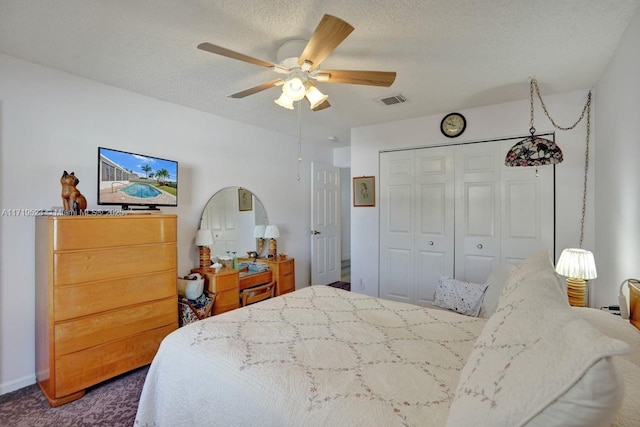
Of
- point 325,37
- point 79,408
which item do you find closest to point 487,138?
point 325,37

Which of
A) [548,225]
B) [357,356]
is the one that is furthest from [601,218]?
[357,356]

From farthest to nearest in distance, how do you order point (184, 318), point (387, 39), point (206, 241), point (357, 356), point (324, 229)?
1. point (324, 229)
2. point (206, 241)
3. point (184, 318)
4. point (387, 39)
5. point (357, 356)

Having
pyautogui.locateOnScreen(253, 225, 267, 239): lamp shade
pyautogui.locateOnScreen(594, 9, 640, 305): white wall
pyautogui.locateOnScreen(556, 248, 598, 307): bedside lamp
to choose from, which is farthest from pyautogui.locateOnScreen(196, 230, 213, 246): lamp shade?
pyautogui.locateOnScreen(594, 9, 640, 305): white wall

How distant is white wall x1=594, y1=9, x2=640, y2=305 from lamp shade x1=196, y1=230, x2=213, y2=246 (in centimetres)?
343

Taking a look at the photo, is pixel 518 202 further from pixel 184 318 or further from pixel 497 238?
pixel 184 318

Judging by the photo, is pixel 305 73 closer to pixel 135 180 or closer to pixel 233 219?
pixel 135 180

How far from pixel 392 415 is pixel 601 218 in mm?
2804

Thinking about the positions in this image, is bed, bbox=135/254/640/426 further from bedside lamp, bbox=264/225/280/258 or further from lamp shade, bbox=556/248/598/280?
bedside lamp, bbox=264/225/280/258

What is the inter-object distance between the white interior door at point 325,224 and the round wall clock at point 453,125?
2.07 meters

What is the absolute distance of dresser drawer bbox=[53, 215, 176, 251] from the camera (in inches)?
79.3

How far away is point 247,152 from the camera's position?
395cm

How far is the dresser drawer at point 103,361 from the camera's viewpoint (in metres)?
2.01

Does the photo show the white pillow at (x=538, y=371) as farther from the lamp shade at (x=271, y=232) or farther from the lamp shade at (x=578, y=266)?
the lamp shade at (x=271, y=232)

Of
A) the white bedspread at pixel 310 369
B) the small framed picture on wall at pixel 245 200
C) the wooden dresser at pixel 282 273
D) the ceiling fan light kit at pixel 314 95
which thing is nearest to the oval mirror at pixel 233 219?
the small framed picture on wall at pixel 245 200
